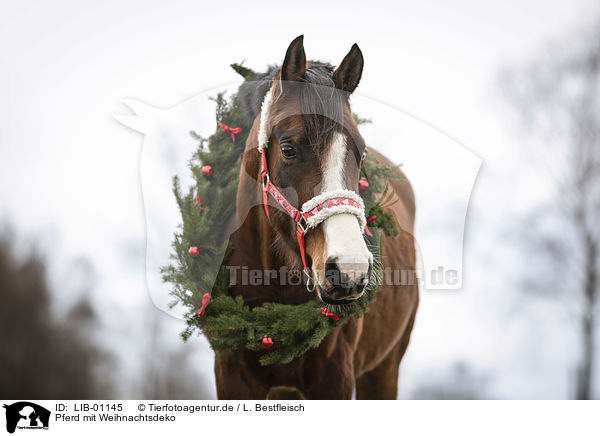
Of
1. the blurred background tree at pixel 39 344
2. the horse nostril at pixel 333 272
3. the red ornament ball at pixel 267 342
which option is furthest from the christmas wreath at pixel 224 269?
the blurred background tree at pixel 39 344

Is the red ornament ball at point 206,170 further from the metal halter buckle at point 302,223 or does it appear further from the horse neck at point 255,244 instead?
the metal halter buckle at point 302,223

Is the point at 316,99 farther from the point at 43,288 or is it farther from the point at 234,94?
the point at 43,288

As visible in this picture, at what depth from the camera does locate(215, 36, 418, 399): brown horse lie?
6.58ft

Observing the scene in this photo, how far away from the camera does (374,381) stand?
4105mm

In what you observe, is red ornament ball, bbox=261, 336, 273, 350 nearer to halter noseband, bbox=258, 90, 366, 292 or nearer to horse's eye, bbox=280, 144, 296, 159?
halter noseband, bbox=258, 90, 366, 292

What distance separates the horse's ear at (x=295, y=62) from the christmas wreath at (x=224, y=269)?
2.15ft

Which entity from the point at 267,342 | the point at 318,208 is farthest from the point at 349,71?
the point at 267,342

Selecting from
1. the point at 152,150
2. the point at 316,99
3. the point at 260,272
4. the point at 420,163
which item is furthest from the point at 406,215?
the point at 152,150

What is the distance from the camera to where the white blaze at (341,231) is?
188cm

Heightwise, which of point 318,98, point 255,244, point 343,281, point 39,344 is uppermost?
point 318,98

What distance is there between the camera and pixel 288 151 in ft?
7.22
